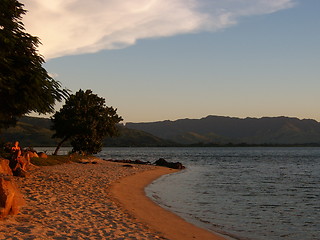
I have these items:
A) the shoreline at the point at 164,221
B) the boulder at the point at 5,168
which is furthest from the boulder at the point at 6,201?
the boulder at the point at 5,168

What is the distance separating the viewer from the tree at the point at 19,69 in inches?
847

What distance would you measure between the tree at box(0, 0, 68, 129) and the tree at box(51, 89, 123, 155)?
32.8 m

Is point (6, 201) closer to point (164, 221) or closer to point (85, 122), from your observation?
point (164, 221)

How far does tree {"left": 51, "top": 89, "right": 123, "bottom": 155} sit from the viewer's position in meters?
58.4

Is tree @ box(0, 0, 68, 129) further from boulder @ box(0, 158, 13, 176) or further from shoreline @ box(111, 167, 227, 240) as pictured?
shoreline @ box(111, 167, 227, 240)

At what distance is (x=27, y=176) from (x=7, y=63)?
356 inches

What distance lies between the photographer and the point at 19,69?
74.3 feet

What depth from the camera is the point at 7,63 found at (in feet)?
71.8

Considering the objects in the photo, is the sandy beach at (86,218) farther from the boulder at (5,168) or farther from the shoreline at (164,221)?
the boulder at (5,168)

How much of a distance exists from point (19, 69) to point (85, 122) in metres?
36.2

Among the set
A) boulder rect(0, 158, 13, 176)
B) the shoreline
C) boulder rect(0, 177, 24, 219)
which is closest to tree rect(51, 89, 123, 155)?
boulder rect(0, 158, 13, 176)

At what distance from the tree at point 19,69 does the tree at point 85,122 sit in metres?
32.8

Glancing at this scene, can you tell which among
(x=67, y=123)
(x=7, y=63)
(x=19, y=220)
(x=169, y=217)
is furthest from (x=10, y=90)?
(x=67, y=123)

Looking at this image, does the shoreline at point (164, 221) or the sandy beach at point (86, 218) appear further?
the shoreline at point (164, 221)
